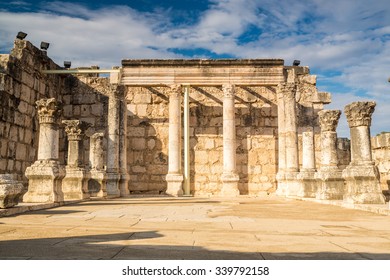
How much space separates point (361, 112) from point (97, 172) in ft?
33.7

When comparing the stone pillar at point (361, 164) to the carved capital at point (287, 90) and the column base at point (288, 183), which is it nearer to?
the column base at point (288, 183)

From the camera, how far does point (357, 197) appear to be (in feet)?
34.5

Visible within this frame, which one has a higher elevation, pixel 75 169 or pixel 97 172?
pixel 75 169

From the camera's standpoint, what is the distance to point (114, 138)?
18.6m

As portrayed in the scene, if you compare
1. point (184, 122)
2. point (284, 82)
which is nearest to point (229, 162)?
point (184, 122)

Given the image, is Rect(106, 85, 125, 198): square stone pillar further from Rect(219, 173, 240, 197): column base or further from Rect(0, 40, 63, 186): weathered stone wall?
Rect(219, 173, 240, 197): column base

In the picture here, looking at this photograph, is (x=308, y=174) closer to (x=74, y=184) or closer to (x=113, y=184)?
(x=113, y=184)

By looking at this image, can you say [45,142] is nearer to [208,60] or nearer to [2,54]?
[2,54]

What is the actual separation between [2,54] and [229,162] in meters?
10.2

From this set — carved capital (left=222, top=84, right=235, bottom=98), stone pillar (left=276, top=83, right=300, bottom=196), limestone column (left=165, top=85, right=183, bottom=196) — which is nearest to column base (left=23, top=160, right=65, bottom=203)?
limestone column (left=165, top=85, right=183, bottom=196)

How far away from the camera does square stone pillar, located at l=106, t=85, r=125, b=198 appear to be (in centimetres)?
1816

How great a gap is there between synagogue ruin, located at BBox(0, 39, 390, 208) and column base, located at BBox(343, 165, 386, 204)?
6.37ft

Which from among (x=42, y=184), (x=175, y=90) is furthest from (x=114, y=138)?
(x=42, y=184)

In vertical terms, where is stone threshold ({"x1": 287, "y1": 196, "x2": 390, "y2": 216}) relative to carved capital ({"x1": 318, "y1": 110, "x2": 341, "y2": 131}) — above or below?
below
